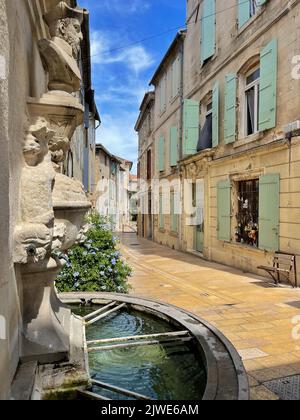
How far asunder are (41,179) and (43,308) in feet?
3.15

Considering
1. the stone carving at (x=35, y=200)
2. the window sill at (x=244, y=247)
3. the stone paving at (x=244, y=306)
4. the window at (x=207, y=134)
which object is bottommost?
the stone paving at (x=244, y=306)

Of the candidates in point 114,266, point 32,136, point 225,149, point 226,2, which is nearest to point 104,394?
point 32,136

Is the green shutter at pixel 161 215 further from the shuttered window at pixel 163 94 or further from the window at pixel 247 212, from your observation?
the window at pixel 247 212

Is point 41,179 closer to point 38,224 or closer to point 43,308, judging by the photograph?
point 38,224

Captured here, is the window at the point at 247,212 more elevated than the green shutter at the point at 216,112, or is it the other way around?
the green shutter at the point at 216,112

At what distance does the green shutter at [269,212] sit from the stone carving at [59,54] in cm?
623

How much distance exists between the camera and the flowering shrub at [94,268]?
16.4 feet

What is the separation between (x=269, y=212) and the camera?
809 cm

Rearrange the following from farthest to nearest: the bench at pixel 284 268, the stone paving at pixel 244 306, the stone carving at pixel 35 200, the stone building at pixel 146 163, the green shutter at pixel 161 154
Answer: the stone building at pixel 146 163 < the green shutter at pixel 161 154 < the bench at pixel 284 268 < the stone paving at pixel 244 306 < the stone carving at pixel 35 200

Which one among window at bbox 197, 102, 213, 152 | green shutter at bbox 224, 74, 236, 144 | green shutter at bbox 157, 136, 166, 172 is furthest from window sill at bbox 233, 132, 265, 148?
green shutter at bbox 157, 136, 166, 172

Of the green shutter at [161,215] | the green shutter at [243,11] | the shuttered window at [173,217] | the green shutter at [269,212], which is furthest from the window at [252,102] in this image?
the green shutter at [161,215]

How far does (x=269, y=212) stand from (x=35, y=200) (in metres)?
7.08

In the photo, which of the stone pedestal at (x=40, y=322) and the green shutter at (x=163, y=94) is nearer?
the stone pedestal at (x=40, y=322)

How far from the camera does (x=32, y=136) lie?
2.12m
